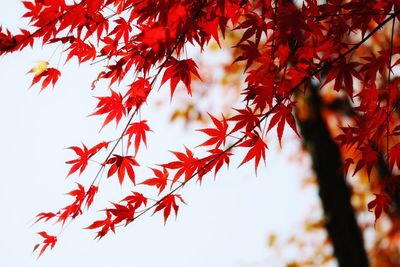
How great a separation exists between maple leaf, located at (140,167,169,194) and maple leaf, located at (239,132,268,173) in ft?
1.44

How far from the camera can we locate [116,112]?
→ 80.1 inches

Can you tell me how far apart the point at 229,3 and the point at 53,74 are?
1107mm

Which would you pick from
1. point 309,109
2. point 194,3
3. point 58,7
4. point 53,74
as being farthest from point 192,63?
point 309,109

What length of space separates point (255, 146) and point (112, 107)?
2.59ft

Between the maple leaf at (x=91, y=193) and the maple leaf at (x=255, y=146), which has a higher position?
the maple leaf at (x=255, y=146)

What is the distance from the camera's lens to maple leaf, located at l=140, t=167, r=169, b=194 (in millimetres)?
1967

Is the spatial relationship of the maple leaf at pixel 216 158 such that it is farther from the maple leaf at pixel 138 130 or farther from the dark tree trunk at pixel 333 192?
the dark tree trunk at pixel 333 192

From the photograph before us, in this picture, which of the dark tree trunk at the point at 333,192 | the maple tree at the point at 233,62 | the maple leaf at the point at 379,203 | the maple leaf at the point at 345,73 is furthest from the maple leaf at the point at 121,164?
the dark tree trunk at the point at 333,192

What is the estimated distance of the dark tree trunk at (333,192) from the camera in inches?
170

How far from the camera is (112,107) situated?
6.65 ft

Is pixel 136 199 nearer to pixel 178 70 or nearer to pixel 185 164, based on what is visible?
pixel 185 164

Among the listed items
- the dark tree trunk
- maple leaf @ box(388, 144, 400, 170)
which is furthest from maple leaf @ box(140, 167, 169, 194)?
the dark tree trunk

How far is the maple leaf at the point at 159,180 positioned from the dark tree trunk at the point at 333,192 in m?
3.08

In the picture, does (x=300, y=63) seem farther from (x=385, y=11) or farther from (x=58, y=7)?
(x=58, y=7)
